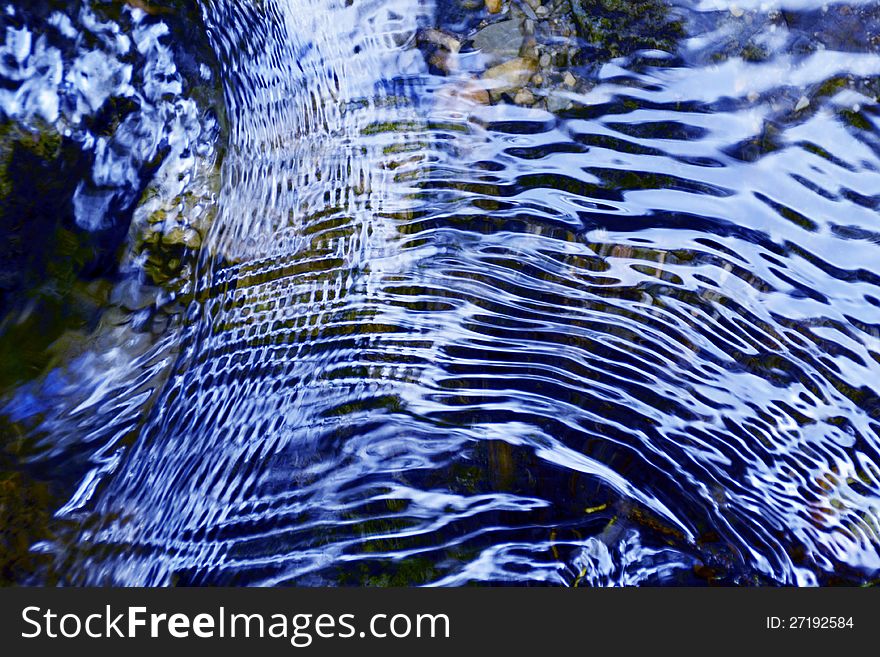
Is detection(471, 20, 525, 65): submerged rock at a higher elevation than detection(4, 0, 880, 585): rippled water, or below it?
higher

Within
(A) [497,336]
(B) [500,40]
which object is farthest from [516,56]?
(A) [497,336]

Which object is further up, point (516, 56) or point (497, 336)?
point (516, 56)

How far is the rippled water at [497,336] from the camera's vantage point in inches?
59.9

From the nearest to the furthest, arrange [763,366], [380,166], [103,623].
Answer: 1. [103,623]
2. [763,366]
3. [380,166]

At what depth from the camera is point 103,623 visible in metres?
1.39

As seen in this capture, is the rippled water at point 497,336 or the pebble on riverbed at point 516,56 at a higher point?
the pebble on riverbed at point 516,56

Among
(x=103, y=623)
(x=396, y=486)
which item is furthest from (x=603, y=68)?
(x=103, y=623)

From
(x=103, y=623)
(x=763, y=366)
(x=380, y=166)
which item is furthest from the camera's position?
(x=380, y=166)

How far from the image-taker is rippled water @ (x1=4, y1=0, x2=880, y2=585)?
152 centimetres

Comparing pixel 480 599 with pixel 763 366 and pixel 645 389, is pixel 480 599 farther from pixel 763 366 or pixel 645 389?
pixel 763 366

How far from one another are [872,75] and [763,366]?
2.81 ft

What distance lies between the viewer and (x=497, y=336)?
1.60 m

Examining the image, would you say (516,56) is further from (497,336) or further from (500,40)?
(497,336)

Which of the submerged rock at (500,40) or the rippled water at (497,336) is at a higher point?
the submerged rock at (500,40)
